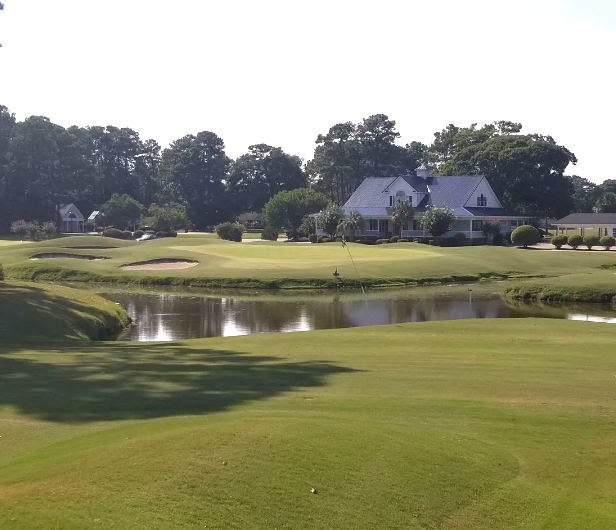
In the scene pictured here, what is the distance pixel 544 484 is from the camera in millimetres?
11570

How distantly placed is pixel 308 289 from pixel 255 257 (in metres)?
16.1

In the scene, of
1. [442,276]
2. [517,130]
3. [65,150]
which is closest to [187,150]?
[65,150]

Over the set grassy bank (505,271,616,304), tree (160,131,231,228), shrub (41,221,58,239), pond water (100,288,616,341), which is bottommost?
pond water (100,288,616,341)

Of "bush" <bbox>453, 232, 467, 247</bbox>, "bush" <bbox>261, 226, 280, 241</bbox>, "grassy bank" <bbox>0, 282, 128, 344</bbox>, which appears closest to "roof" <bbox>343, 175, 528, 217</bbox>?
"bush" <bbox>453, 232, 467, 247</bbox>

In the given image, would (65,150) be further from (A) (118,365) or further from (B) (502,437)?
(B) (502,437)

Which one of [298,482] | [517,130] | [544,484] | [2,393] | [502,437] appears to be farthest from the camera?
[517,130]

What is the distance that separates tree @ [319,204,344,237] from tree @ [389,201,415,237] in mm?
6672

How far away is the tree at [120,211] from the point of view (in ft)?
452

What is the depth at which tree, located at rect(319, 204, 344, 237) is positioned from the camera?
107 m

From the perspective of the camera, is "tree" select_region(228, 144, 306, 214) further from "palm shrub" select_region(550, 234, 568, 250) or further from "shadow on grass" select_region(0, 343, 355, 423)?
"shadow on grass" select_region(0, 343, 355, 423)

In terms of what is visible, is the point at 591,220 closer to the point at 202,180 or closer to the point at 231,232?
the point at 231,232

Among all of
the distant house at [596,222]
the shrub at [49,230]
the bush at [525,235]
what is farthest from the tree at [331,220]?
the shrub at [49,230]

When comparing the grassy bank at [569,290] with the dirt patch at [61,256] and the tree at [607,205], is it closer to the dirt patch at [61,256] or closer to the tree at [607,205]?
the dirt patch at [61,256]

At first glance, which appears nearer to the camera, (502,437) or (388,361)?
(502,437)
